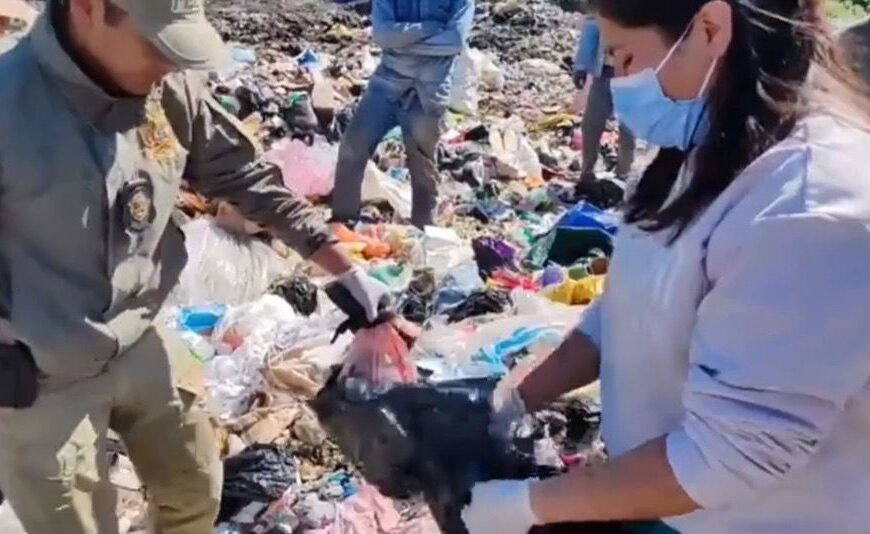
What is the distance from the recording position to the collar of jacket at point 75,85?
2.62 meters

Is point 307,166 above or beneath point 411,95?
beneath

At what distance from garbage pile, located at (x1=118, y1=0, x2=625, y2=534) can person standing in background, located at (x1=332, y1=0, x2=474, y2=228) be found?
9.6 inches

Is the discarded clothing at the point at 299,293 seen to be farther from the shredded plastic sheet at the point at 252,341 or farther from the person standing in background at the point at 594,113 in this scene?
the person standing in background at the point at 594,113

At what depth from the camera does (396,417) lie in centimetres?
241

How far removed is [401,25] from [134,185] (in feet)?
12.8

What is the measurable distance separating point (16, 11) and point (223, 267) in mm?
1354

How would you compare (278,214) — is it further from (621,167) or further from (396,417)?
(621,167)

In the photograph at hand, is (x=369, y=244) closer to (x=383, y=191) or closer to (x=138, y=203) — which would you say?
(x=383, y=191)

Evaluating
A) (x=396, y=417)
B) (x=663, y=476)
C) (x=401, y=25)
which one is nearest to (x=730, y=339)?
(x=663, y=476)

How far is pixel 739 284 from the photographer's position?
1.65 meters

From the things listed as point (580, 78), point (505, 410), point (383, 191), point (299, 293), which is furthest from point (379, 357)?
point (580, 78)

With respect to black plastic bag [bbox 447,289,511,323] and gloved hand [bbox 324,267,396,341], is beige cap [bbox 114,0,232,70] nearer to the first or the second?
gloved hand [bbox 324,267,396,341]

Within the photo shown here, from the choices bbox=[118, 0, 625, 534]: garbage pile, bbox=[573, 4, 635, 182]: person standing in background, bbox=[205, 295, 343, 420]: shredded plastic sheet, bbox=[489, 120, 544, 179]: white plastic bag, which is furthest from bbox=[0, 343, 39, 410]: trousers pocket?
bbox=[489, 120, 544, 179]: white plastic bag

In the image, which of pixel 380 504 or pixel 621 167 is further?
pixel 621 167
